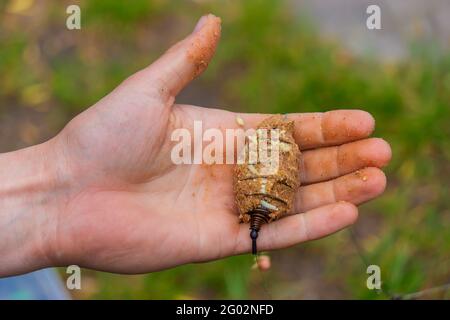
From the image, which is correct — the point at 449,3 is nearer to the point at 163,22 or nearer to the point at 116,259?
the point at 163,22

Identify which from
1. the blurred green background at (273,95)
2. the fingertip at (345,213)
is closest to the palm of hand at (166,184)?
the fingertip at (345,213)

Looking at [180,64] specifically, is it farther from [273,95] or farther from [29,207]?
[273,95]

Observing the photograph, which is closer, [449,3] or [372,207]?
[372,207]

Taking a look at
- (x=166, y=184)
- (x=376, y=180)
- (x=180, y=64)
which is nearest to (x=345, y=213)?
(x=376, y=180)

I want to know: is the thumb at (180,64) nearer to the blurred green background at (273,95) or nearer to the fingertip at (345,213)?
the fingertip at (345,213)

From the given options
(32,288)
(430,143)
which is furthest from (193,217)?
(430,143)
